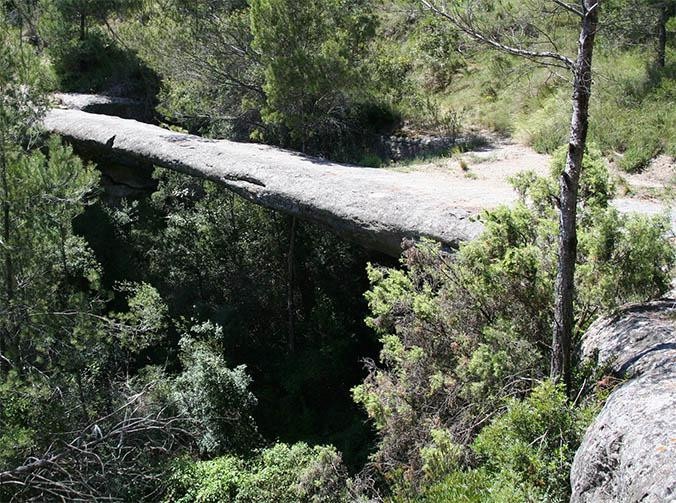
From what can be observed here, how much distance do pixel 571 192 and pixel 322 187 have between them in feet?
19.7

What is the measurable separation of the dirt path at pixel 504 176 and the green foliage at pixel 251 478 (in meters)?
4.49

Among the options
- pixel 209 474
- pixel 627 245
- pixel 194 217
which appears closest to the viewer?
pixel 627 245

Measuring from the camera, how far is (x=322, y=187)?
10438 millimetres

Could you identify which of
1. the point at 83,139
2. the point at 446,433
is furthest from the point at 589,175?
the point at 83,139

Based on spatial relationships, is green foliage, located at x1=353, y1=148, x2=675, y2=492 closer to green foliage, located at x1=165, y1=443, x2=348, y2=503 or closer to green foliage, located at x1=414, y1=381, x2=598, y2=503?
green foliage, located at x1=414, y1=381, x2=598, y2=503

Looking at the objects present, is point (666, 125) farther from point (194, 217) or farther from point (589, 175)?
point (194, 217)

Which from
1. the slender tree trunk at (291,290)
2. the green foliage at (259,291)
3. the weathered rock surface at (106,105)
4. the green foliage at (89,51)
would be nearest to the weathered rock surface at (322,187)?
the slender tree trunk at (291,290)

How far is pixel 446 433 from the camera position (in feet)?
19.3

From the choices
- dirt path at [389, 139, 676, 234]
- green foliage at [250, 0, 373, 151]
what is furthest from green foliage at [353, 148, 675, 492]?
green foliage at [250, 0, 373, 151]

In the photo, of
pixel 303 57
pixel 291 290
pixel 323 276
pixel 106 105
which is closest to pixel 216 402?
pixel 291 290

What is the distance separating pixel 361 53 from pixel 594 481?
448 inches

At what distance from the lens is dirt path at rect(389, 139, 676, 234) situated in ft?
30.7

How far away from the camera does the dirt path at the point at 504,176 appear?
937 cm

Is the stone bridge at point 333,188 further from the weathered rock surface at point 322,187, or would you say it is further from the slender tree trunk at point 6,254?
the slender tree trunk at point 6,254
